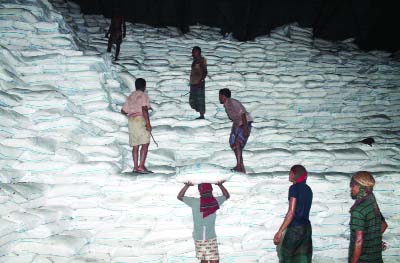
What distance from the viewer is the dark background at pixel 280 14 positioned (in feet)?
22.2

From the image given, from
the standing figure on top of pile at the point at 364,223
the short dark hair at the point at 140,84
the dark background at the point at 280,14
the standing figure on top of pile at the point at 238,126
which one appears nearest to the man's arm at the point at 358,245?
the standing figure on top of pile at the point at 364,223

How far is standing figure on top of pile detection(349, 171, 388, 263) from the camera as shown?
84.7 inches

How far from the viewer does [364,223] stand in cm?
216

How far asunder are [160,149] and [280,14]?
4757 mm

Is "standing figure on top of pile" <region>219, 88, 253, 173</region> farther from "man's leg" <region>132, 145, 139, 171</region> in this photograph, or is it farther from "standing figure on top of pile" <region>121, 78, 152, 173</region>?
"man's leg" <region>132, 145, 139, 171</region>

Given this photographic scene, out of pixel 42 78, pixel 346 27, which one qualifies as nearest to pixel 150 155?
pixel 42 78

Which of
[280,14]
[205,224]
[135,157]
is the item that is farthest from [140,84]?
[280,14]

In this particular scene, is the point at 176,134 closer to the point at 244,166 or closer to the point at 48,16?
the point at 244,166

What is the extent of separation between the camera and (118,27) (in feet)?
16.8

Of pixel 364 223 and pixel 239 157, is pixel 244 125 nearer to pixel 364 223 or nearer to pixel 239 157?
pixel 239 157

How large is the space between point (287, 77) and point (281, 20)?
2449 millimetres

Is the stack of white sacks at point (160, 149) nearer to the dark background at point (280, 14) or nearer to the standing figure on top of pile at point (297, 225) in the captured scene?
the standing figure on top of pile at point (297, 225)

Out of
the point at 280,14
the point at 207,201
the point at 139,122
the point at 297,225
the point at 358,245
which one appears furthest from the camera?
the point at 280,14

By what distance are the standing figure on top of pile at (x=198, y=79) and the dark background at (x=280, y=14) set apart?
2569 mm
